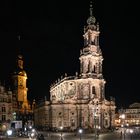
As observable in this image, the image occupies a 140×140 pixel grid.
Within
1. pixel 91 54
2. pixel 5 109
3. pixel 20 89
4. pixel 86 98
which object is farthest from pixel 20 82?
pixel 91 54

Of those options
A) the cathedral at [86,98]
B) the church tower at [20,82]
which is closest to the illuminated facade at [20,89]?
the church tower at [20,82]

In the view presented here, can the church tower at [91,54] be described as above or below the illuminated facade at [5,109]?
above

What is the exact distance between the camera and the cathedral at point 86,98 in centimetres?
10650

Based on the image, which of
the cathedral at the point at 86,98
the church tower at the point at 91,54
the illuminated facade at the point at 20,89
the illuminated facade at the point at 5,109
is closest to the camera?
the illuminated facade at the point at 5,109

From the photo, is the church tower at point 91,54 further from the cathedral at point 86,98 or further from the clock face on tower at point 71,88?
the clock face on tower at point 71,88

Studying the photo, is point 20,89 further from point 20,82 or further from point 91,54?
point 91,54

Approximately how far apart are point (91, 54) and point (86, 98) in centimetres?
1137

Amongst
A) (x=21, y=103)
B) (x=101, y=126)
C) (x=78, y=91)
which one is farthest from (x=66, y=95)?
(x=21, y=103)

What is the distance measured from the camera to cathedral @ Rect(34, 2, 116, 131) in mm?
106500

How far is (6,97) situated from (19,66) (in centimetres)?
2965

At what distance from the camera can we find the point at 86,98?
10719cm

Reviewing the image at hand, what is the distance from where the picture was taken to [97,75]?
10869 centimetres

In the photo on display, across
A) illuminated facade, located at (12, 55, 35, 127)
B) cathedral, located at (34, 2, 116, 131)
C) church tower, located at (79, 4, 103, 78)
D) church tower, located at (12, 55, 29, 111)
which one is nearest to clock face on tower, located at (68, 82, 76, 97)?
cathedral, located at (34, 2, 116, 131)

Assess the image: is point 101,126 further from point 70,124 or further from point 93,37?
point 93,37
